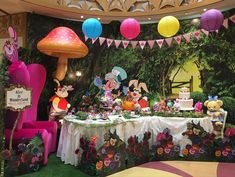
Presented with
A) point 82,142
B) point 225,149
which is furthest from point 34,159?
point 225,149

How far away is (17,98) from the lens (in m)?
3.62

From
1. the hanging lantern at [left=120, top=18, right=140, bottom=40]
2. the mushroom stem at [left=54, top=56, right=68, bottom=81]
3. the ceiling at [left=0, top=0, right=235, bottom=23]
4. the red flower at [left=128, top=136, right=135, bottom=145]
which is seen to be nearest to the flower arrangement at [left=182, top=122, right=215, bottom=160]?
the red flower at [left=128, top=136, right=135, bottom=145]

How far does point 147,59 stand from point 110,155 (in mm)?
3415

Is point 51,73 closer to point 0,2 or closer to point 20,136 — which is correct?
point 0,2

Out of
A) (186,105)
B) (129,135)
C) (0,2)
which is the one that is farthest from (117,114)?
(0,2)

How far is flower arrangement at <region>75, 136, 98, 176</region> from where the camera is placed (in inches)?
154

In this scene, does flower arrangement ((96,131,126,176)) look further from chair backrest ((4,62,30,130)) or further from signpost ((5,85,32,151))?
chair backrest ((4,62,30,130))

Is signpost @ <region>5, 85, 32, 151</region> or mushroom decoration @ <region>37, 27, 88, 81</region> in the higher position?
mushroom decoration @ <region>37, 27, 88, 81</region>

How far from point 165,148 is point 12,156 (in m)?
2.78

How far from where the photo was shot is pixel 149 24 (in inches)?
266

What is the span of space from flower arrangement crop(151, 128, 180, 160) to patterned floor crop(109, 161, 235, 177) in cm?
16

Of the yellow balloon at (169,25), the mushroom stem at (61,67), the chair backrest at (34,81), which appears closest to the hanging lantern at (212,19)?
the yellow balloon at (169,25)

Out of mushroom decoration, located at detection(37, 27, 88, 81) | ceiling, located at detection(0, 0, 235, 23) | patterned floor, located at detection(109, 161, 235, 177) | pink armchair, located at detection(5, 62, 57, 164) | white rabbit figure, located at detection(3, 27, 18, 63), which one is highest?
ceiling, located at detection(0, 0, 235, 23)

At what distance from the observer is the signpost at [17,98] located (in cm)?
354
